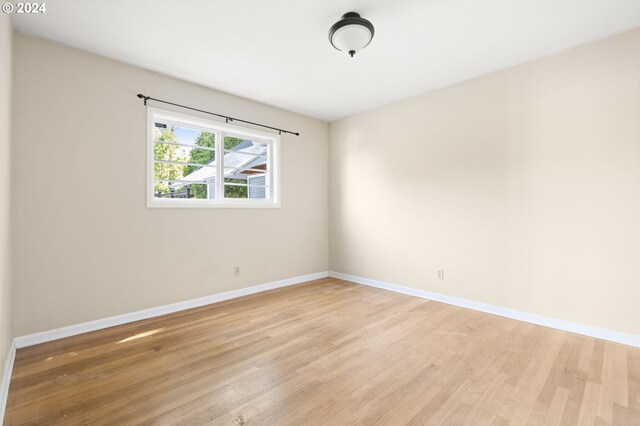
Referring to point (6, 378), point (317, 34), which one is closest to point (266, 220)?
point (317, 34)

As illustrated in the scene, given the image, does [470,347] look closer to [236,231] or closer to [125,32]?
[236,231]

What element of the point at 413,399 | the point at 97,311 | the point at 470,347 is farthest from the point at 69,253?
the point at 470,347

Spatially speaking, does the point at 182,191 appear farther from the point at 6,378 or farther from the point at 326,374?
the point at 326,374

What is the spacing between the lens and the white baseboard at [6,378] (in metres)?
1.73

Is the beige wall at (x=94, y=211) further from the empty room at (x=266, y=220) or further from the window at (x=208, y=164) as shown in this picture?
the window at (x=208, y=164)

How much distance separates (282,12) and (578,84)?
2.80 m

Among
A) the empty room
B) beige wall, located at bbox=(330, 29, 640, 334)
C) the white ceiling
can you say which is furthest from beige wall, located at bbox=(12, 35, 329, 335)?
beige wall, located at bbox=(330, 29, 640, 334)

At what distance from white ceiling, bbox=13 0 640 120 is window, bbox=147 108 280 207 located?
1.93 feet

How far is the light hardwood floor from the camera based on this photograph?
170cm

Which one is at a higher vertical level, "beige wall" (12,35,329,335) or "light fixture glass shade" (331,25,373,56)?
"light fixture glass shade" (331,25,373,56)

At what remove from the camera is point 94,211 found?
2926 mm

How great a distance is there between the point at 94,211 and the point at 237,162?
5.78ft

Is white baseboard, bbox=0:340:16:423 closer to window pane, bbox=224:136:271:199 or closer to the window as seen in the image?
the window

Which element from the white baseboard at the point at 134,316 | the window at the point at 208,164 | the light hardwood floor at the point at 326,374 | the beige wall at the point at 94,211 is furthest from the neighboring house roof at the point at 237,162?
the light hardwood floor at the point at 326,374
